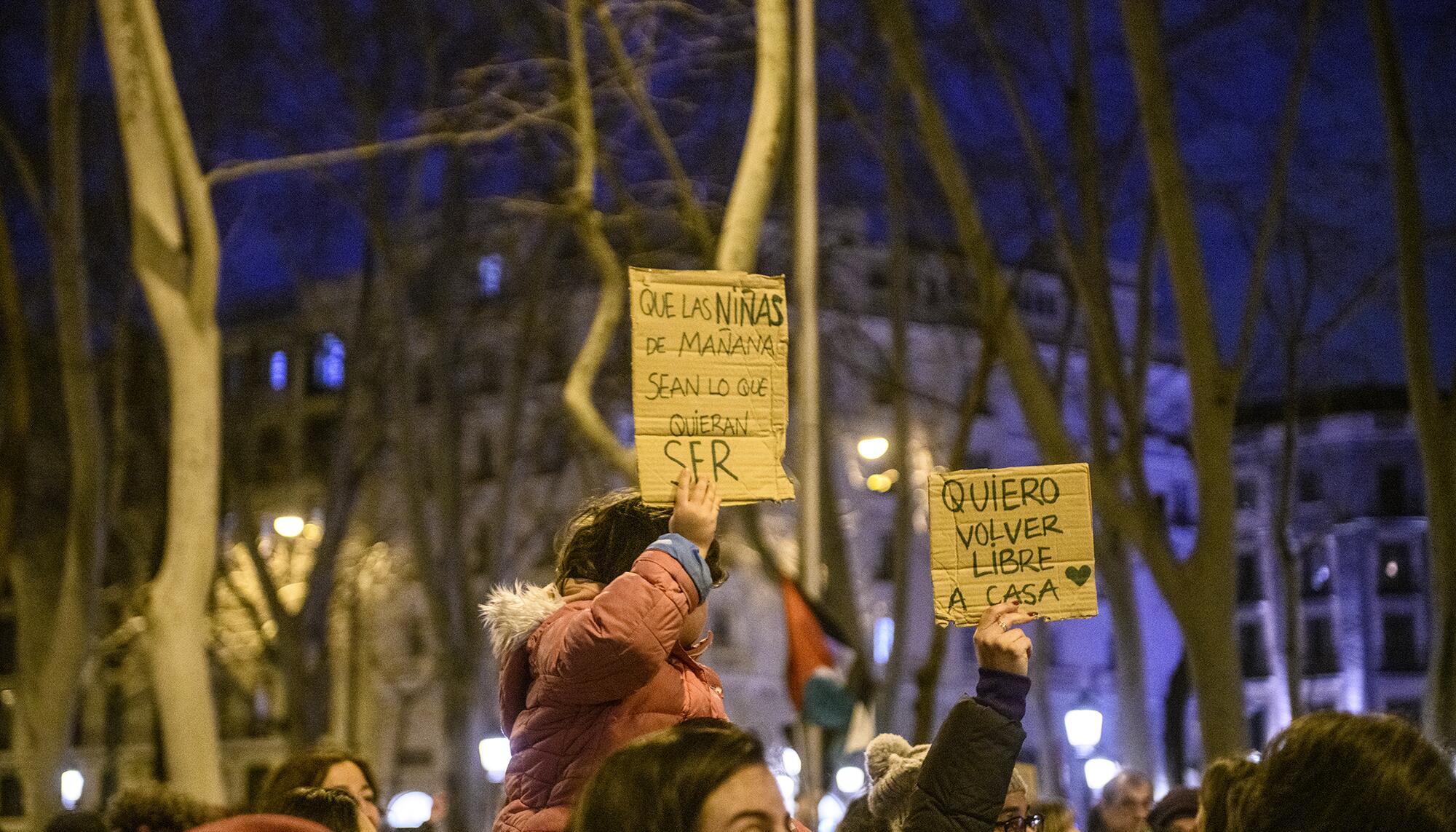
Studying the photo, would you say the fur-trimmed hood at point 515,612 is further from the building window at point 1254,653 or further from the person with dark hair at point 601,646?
the building window at point 1254,653

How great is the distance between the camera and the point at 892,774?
16.4 feet

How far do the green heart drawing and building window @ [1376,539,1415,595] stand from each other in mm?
63891

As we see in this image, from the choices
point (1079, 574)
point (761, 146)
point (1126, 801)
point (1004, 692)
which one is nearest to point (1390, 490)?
point (761, 146)

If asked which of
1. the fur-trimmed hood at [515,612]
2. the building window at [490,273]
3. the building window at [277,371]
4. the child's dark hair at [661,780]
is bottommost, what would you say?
the child's dark hair at [661,780]

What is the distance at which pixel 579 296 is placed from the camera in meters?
45.3

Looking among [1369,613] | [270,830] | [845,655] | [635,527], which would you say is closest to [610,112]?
[845,655]

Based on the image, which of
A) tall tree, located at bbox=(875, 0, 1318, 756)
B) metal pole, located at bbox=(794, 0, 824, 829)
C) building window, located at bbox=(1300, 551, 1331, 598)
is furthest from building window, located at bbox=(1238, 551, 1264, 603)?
metal pole, located at bbox=(794, 0, 824, 829)

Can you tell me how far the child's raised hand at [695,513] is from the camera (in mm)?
3746

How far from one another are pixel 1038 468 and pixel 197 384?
8.15 metres

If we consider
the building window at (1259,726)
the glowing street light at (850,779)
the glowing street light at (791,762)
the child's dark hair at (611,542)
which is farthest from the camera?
the building window at (1259,726)

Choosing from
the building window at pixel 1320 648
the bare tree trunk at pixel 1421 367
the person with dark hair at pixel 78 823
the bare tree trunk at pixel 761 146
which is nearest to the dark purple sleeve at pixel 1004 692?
the person with dark hair at pixel 78 823

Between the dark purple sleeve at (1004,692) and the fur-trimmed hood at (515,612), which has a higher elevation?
the fur-trimmed hood at (515,612)

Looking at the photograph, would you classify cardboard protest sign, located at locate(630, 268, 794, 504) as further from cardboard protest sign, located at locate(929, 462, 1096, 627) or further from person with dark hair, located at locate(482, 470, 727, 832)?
cardboard protest sign, located at locate(929, 462, 1096, 627)

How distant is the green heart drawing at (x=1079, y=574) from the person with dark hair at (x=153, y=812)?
153 inches
